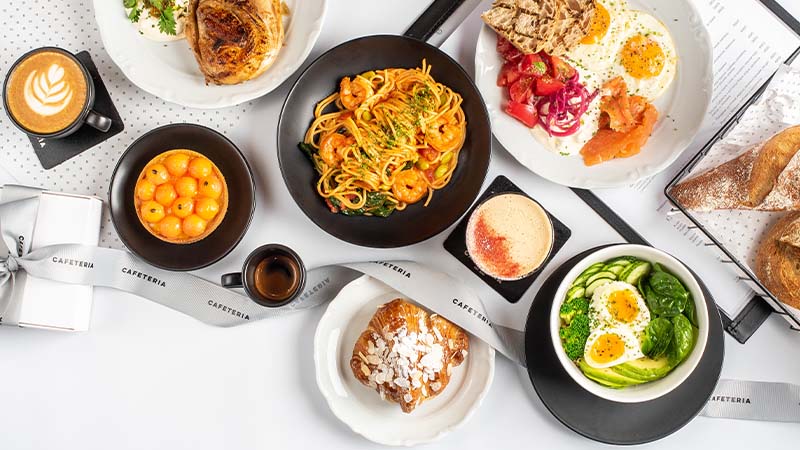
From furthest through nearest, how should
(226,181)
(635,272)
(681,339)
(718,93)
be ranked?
(718,93) < (226,181) < (635,272) < (681,339)

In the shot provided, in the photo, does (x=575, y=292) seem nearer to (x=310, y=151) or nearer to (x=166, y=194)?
(x=310, y=151)

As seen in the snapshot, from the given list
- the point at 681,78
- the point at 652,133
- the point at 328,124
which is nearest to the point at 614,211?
the point at 652,133

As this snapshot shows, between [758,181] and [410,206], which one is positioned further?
[410,206]

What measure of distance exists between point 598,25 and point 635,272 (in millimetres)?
1156

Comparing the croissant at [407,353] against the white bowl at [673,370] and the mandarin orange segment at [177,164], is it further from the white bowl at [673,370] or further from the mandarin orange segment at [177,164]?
the mandarin orange segment at [177,164]

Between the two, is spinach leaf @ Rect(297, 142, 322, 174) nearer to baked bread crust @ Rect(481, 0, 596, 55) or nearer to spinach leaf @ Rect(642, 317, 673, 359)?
baked bread crust @ Rect(481, 0, 596, 55)

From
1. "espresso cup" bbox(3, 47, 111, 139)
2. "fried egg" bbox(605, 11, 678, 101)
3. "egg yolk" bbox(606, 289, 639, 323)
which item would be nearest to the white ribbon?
"espresso cup" bbox(3, 47, 111, 139)

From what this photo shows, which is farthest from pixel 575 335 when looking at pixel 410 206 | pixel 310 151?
pixel 310 151

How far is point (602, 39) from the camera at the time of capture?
126 inches

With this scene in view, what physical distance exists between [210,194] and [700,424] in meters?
2.59

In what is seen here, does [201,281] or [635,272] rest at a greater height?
[635,272]

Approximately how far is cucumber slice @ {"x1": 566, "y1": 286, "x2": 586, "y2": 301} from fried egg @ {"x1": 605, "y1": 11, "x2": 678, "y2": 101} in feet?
3.27

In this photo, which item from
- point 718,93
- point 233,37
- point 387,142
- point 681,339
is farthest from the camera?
point 718,93

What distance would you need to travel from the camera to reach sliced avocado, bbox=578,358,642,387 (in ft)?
9.39
